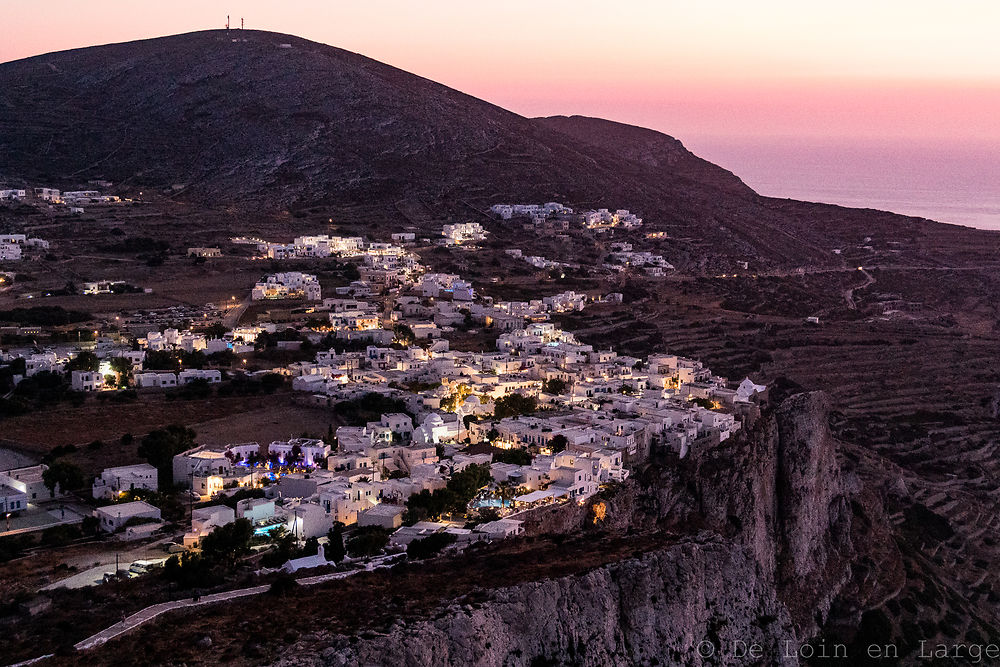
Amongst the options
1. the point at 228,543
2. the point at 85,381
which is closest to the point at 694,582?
the point at 228,543

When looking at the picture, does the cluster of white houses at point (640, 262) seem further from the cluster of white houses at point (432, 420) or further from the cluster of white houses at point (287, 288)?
the cluster of white houses at point (287, 288)

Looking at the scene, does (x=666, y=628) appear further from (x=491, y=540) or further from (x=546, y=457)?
(x=546, y=457)

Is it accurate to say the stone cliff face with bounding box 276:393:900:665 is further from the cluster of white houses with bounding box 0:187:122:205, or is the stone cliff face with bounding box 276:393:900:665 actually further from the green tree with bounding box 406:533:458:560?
the cluster of white houses with bounding box 0:187:122:205

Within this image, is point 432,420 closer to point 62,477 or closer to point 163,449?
point 163,449

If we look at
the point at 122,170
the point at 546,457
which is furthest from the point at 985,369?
the point at 122,170

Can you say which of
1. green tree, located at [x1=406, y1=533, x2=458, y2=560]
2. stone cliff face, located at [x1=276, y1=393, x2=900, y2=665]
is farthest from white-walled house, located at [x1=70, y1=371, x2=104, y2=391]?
stone cliff face, located at [x1=276, y1=393, x2=900, y2=665]
